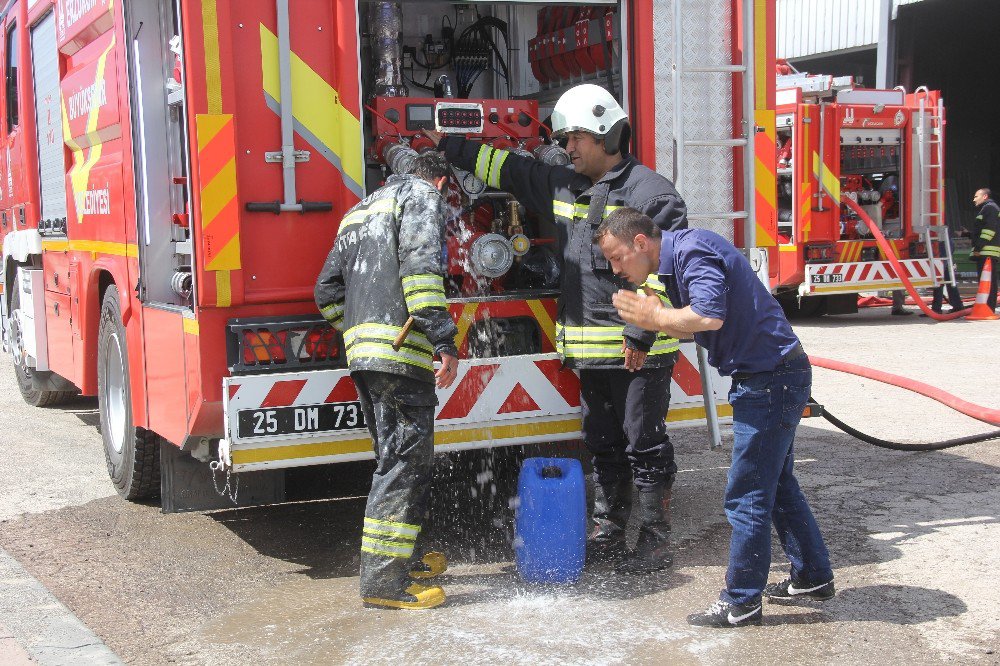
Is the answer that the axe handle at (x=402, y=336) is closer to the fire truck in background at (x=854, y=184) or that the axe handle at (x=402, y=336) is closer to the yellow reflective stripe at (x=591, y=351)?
the yellow reflective stripe at (x=591, y=351)

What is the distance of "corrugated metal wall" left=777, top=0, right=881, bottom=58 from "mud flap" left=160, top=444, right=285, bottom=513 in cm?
1781

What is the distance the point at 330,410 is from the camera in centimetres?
450

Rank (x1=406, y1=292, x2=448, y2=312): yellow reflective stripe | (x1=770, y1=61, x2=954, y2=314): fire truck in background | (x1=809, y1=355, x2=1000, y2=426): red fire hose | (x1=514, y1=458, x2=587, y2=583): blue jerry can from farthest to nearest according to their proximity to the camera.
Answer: (x1=770, y1=61, x2=954, y2=314): fire truck in background → (x1=809, y1=355, x2=1000, y2=426): red fire hose → (x1=514, y1=458, x2=587, y2=583): blue jerry can → (x1=406, y1=292, x2=448, y2=312): yellow reflective stripe

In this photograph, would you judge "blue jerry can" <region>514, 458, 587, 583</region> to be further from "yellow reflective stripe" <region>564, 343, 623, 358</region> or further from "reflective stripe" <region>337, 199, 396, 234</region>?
"reflective stripe" <region>337, 199, 396, 234</region>

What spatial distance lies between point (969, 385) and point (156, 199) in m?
6.54

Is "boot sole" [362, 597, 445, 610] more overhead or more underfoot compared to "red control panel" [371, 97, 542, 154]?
more underfoot

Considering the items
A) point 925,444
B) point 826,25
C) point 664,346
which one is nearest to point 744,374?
point 664,346

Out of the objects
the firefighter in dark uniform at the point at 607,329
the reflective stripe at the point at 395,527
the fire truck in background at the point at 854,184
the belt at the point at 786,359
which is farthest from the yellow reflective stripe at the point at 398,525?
the fire truck in background at the point at 854,184

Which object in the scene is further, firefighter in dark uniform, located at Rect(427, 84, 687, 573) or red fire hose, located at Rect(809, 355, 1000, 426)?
red fire hose, located at Rect(809, 355, 1000, 426)

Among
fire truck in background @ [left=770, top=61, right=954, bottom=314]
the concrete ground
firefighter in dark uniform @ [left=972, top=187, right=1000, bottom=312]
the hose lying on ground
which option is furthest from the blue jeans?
firefighter in dark uniform @ [left=972, top=187, right=1000, bottom=312]

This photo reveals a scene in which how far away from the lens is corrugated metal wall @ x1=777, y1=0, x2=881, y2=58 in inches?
802

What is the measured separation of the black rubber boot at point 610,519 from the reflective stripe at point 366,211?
60.3 inches

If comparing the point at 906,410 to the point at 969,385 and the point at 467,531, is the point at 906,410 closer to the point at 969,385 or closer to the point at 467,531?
the point at 969,385

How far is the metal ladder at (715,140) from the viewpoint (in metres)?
5.06
